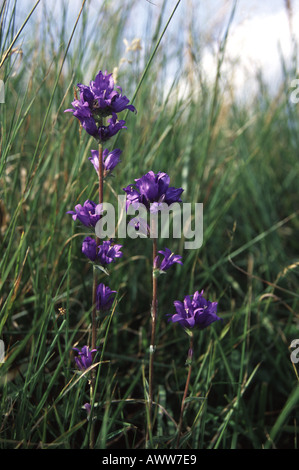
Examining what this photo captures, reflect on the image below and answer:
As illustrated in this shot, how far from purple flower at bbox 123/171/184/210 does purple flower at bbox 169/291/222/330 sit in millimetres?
223

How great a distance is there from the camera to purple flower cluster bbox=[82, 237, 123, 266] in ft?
3.37

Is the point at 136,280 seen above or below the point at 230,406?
above

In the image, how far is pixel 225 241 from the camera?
2.02 m

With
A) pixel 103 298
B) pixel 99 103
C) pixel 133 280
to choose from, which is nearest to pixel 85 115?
pixel 99 103

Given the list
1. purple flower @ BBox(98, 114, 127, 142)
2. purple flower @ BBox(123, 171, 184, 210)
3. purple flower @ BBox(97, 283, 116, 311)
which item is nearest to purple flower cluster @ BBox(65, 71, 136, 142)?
purple flower @ BBox(98, 114, 127, 142)

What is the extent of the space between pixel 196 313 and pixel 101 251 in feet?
0.84

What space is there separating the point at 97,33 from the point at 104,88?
929mm

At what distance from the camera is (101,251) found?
1.04 m

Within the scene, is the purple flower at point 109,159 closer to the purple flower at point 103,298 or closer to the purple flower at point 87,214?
the purple flower at point 87,214

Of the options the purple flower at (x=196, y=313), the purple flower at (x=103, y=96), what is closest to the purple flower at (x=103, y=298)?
the purple flower at (x=196, y=313)

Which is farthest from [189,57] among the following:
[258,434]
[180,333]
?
[258,434]

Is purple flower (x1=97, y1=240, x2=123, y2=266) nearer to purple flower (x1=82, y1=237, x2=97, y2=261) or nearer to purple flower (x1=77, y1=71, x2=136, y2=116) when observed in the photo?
purple flower (x1=82, y1=237, x2=97, y2=261)
